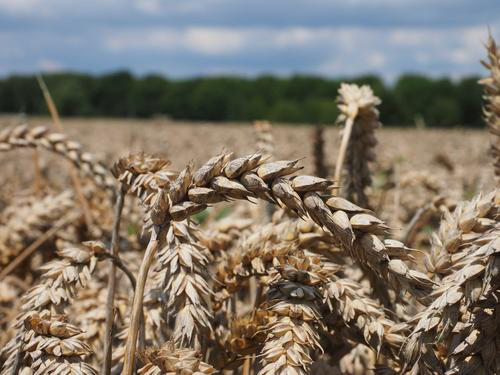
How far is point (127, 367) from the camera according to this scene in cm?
122

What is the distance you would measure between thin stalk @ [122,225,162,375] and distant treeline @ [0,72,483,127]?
61.4 metres

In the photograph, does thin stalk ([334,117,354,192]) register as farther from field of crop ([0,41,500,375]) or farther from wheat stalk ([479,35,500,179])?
wheat stalk ([479,35,500,179])

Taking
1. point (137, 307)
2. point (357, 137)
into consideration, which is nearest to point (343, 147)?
point (357, 137)

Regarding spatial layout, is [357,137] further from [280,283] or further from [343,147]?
[280,283]

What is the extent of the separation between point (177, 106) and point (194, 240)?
253 feet

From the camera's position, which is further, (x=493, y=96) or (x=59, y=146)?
(x=59, y=146)

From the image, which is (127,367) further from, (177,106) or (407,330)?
(177,106)

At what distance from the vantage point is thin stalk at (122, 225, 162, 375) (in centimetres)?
123

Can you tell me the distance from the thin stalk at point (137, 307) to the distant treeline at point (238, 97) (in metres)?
61.4

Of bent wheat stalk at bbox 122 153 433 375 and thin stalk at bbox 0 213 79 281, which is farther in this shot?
thin stalk at bbox 0 213 79 281

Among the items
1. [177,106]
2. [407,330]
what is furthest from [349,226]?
[177,106]

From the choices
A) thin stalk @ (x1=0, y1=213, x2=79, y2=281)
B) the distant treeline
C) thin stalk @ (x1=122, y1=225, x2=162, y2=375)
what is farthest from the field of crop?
the distant treeline

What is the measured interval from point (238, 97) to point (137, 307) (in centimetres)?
7531

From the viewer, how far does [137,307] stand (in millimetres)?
1262
